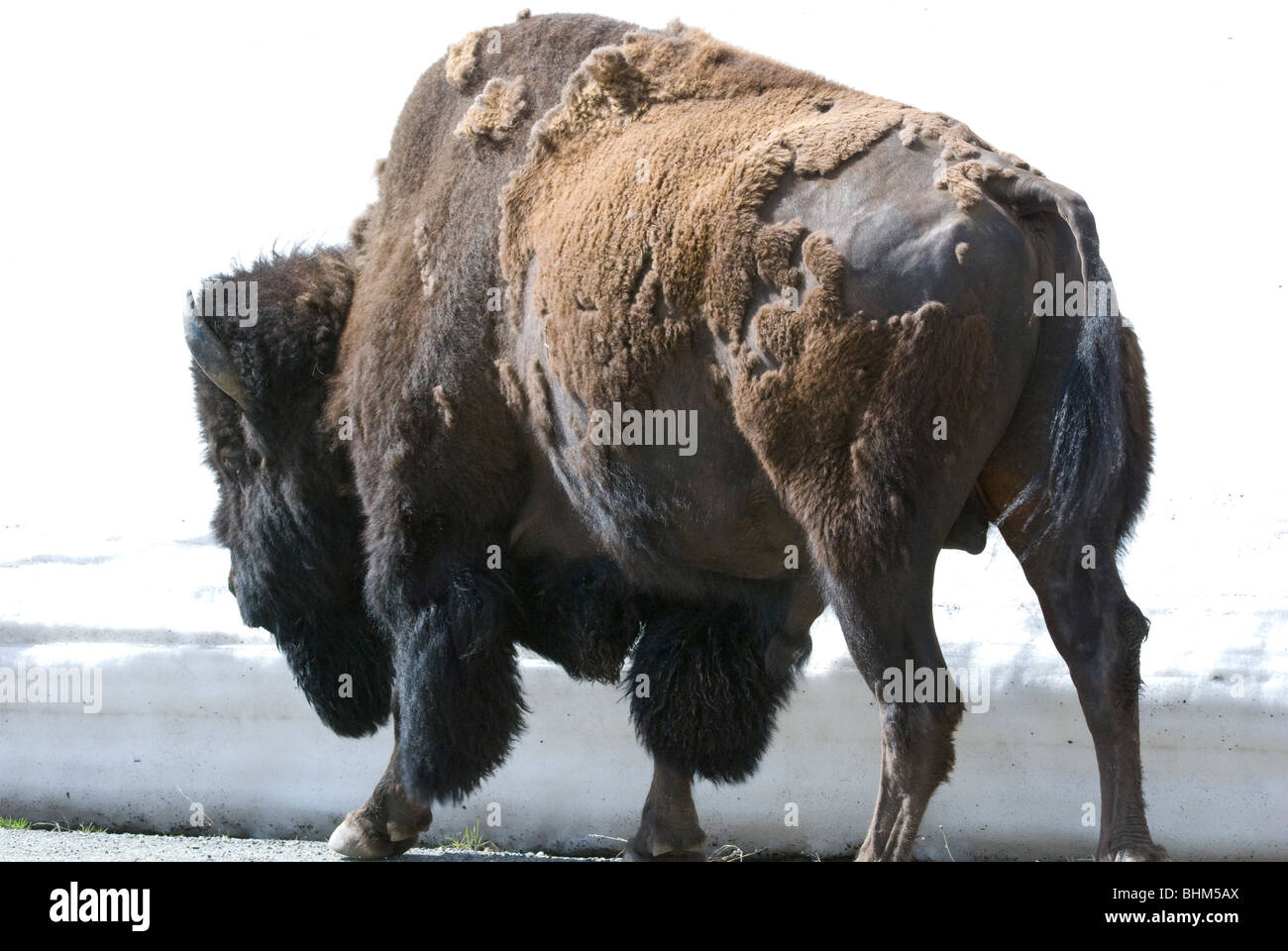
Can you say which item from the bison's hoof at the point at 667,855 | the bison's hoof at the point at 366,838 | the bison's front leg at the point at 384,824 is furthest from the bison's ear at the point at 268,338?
the bison's hoof at the point at 667,855

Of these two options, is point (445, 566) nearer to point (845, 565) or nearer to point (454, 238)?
point (454, 238)

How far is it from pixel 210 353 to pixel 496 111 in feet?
4.28

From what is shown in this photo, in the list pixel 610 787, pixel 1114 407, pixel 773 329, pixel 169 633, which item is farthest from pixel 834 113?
pixel 169 633

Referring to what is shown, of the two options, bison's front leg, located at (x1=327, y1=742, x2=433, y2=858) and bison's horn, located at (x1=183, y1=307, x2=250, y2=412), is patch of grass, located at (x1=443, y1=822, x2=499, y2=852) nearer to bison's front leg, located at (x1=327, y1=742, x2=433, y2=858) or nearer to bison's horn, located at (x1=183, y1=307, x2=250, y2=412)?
bison's front leg, located at (x1=327, y1=742, x2=433, y2=858)

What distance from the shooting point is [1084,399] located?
3.38m

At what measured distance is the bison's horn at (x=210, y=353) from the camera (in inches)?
181

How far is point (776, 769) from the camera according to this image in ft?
17.6

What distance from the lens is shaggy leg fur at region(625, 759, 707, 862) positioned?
4.80 meters

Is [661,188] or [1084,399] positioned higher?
[661,188]

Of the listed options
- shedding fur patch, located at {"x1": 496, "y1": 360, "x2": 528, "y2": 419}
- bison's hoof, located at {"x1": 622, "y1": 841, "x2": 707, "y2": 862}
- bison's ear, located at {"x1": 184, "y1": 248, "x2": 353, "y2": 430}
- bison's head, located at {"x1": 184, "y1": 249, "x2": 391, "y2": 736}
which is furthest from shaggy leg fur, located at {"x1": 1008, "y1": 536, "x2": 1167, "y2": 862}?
bison's ear, located at {"x1": 184, "y1": 248, "x2": 353, "y2": 430}

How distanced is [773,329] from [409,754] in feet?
6.57

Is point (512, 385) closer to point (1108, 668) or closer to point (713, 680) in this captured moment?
point (713, 680)

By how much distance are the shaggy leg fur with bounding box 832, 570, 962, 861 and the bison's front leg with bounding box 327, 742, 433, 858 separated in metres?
1.92

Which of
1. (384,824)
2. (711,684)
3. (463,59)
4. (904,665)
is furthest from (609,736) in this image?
(463,59)
